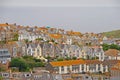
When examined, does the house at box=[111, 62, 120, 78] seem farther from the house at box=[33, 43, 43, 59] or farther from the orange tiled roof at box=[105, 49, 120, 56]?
the house at box=[33, 43, 43, 59]

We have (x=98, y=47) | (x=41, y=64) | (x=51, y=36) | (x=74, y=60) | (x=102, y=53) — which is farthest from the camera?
(x=51, y=36)

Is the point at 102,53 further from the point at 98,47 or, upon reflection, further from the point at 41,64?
the point at 41,64

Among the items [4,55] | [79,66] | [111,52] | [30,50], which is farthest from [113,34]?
[4,55]

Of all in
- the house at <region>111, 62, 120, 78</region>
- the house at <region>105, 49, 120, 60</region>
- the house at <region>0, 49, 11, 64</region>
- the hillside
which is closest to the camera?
the house at <region>111, 62, 120, 78</region>

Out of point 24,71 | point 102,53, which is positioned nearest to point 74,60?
point 102,53

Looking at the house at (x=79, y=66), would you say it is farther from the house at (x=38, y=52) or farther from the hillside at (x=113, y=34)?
the hillside at (x=113, y=34)

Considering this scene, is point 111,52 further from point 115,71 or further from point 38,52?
point 115,71

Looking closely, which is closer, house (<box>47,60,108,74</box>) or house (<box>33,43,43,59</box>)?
house (<box>47,60,108,74</box>)

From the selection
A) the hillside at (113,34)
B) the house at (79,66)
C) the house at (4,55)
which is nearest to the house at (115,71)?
the house at (79,66)

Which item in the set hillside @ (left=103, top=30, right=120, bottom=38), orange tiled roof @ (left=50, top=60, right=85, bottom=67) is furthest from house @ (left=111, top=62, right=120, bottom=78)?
hillside @ (left=103, top=30, right=120, bottom=38)
